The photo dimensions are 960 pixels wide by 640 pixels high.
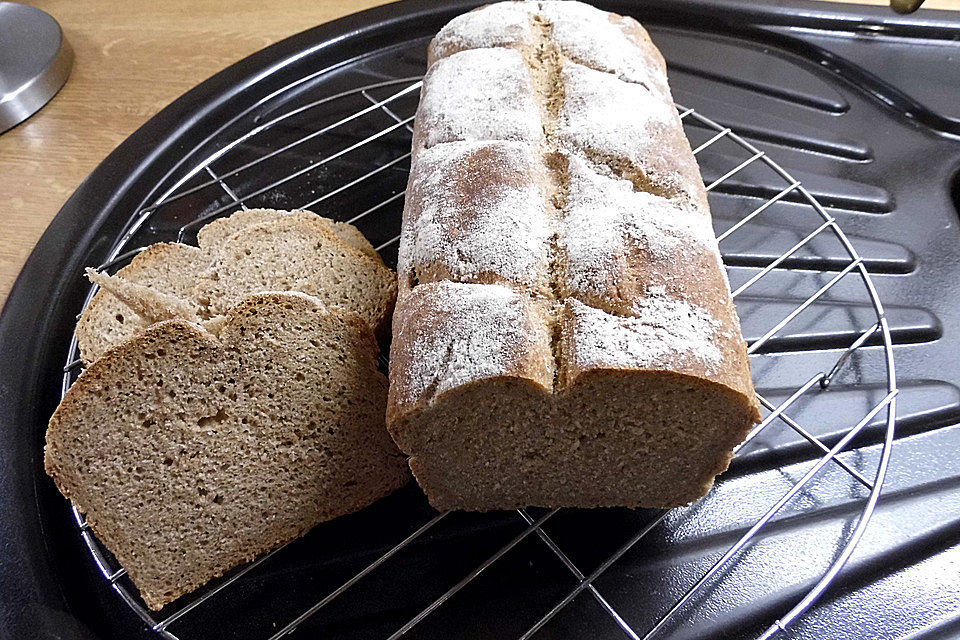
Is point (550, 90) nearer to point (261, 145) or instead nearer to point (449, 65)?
point (449, 65)

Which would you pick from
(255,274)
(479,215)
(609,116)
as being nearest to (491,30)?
(609,116)

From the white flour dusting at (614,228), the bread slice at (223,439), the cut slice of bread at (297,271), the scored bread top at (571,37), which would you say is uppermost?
the scored bread top at (571,37)

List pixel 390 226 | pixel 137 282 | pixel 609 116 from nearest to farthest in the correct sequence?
1. pixel 609 116
2. pixel 137 282
3. pixel 390 226

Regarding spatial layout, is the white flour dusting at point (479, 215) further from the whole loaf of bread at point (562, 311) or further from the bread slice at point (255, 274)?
the bread slice at point (255, 274)

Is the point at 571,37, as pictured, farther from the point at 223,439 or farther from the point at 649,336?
the point at 223,439

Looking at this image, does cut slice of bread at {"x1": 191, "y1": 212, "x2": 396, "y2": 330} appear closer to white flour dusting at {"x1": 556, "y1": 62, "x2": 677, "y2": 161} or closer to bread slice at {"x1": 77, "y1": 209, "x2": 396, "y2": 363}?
bread slice at {"x1": 77, "y1": 209, "x2": 396, "y2": 363}

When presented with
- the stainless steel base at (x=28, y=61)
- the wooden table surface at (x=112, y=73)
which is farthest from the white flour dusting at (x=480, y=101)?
the stainless steel base at (x=28, y=61)
